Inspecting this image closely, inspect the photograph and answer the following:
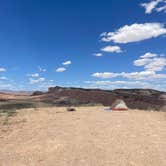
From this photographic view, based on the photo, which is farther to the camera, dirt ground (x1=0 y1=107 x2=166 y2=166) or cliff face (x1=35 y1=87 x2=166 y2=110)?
cliff face (x1=35 y1=87 x2=166 y2=110)

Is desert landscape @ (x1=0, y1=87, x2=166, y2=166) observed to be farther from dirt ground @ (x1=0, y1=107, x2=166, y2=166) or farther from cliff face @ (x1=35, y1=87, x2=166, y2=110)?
cliff face @ (x1=35, y1=87, x2=166, y2=110)

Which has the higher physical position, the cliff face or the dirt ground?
the cliff face

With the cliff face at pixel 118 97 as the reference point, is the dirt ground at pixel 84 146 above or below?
below

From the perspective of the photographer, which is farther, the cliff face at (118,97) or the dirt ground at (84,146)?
the cliff face at (118,97)

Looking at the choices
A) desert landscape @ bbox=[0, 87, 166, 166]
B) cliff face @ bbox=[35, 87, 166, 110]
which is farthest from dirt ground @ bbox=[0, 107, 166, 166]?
cliff face @ bbox=[35, 87, 166, 110]

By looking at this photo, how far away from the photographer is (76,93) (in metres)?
28.6

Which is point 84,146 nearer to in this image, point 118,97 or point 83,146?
point 83,146

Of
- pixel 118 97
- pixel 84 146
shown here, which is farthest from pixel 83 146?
pixel 118 97

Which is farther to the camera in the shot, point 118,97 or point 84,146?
point 118,97

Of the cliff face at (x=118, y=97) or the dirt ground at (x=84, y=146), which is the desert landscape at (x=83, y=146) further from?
the cliff face at (x=118, y=97)

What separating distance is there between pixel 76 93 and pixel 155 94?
8638mm

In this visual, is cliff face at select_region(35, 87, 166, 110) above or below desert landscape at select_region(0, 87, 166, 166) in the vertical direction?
above

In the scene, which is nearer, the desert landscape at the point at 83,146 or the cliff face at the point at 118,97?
the desert landscape at the point at 83,146

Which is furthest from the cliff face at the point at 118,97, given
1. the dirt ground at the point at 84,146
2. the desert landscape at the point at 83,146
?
the dirt ground at the point at 84,146
